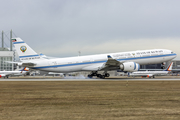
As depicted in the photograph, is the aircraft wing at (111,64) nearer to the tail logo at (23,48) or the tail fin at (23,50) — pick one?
the tail fin at (23,50)

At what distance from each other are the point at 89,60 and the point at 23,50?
14.6 m

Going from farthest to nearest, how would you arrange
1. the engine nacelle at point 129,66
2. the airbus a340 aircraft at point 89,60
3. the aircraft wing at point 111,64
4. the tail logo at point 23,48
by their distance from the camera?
the tail logo at point 23,48
the airbus a340 aircraft at point 89,60
the engine nacelle at point 129,66
the aircraft wing at point 111,64

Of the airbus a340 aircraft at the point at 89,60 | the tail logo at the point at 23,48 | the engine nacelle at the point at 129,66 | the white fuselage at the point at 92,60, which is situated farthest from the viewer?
the white fuselage at the point at 92,60

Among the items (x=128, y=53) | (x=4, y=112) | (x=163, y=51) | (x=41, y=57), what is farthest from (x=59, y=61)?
(x=4, y=112)

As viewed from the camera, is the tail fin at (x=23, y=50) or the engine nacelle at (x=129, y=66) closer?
the engine nacelle at (x=129, y=66)

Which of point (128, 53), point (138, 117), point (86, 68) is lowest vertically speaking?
point (138, 117)

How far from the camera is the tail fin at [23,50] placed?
44.8m

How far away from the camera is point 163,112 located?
1034 cm

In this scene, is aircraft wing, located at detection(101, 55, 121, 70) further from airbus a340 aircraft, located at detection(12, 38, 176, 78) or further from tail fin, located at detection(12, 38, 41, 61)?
tail fin, located at detection(12, 38, 41, 61)

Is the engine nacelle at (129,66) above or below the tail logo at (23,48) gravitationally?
below

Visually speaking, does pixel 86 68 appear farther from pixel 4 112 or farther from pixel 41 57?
pixel 4 112

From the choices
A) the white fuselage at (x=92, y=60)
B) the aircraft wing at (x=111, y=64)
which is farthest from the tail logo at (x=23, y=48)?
the aircraft wing at (x=111, y=64)

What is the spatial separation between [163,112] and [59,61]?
122ft

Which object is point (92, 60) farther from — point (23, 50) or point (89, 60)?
point (23, 50)
